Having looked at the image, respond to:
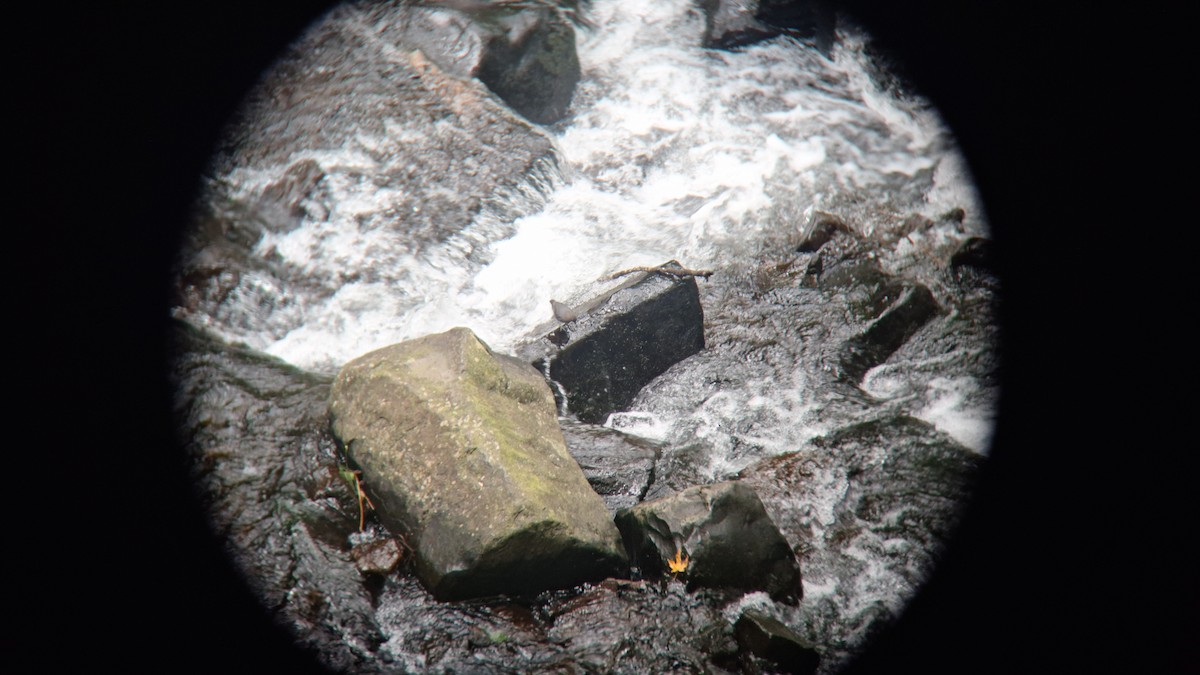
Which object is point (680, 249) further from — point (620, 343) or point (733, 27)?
point (733, 27)

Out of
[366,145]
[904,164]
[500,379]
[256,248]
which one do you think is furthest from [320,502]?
[904,164]

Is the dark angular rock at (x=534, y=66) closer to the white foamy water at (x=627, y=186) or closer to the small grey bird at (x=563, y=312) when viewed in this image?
the white foamy water at (x=627, y=186)

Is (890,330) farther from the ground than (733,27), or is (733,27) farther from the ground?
(733,27)

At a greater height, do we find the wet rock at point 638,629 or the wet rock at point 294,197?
the wet rock at point 294,197

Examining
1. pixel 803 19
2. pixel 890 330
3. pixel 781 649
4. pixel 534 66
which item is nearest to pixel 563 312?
pixel 890 330

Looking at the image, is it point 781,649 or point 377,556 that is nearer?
point 781,649

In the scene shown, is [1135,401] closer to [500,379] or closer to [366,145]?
[500,379]

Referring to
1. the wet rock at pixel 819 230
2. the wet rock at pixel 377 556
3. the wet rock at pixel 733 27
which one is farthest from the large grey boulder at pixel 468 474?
the wet rock at pixel 733 27

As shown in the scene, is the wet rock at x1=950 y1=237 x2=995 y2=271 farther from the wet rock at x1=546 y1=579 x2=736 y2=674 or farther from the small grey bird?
the wet rock at x1=546 y1=579 x2=736 y2=674
